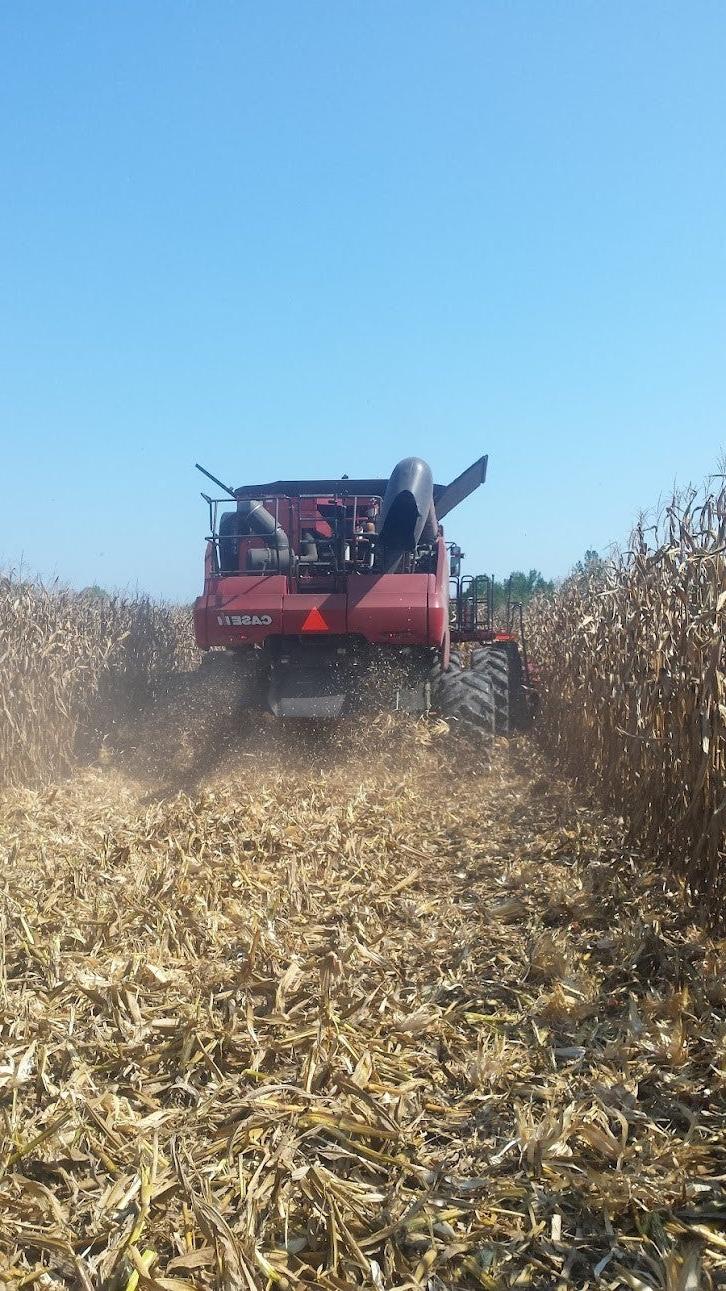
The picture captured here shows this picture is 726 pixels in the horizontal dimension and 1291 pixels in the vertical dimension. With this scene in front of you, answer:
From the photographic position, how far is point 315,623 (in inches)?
287

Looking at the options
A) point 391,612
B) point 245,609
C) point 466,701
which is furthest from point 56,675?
point 466,701

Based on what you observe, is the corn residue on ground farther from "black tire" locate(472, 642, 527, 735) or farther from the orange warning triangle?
"black tire" locate(472, 642, 527, 735)

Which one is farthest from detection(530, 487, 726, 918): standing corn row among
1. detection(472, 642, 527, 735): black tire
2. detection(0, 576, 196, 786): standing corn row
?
detection(0, 576, 196, 786): standing corn row

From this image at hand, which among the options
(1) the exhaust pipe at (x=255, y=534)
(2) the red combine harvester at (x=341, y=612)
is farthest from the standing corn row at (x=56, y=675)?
(1) the exhaust pipe at (x=255, y=534)

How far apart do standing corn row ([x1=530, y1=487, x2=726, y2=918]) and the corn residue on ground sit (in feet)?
1.01

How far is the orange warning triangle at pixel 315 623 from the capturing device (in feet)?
23.9

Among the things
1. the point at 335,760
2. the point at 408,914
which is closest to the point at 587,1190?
the point at 408,914

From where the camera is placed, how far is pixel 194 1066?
2703 millimetres

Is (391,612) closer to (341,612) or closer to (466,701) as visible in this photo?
(341,612)

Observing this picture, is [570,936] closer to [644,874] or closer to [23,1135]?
[644,874]

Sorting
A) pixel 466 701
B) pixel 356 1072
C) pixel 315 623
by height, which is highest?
pixel 315 623

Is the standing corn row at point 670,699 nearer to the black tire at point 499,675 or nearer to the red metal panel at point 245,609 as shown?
the black tire at point 499,675

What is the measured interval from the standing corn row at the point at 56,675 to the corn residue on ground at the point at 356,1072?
2690mm

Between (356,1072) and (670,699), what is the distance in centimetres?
242
